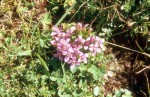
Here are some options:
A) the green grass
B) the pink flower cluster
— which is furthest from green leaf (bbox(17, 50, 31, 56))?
the pink flower cluster

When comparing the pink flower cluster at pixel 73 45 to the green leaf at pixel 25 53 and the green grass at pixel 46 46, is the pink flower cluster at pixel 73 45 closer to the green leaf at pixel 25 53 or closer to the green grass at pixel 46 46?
the green grass at pixel 46 46

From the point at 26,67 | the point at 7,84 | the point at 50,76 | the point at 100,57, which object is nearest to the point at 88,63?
the point at 100,57

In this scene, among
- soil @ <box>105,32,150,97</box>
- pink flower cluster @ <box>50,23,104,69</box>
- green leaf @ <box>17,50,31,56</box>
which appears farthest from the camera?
soil @ <box>105,32,150,97</box>

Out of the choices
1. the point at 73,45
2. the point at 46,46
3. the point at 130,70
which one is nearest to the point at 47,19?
the point at 46,46

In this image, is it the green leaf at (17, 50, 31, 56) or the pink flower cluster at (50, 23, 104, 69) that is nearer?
the pink flower cluster at (50, 23, 104, 69)

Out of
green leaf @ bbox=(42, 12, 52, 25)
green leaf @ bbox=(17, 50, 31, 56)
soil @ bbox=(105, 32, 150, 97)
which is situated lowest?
soil @ bbox=(105, 32, 150, 97)

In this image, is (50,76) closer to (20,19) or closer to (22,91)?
(22,91)

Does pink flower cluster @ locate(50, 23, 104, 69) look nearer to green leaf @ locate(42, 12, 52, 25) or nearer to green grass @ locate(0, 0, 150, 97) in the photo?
green grass @ locate(0, 0, 150, 97)

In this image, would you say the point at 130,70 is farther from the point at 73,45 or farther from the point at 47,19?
the point at 47,19
